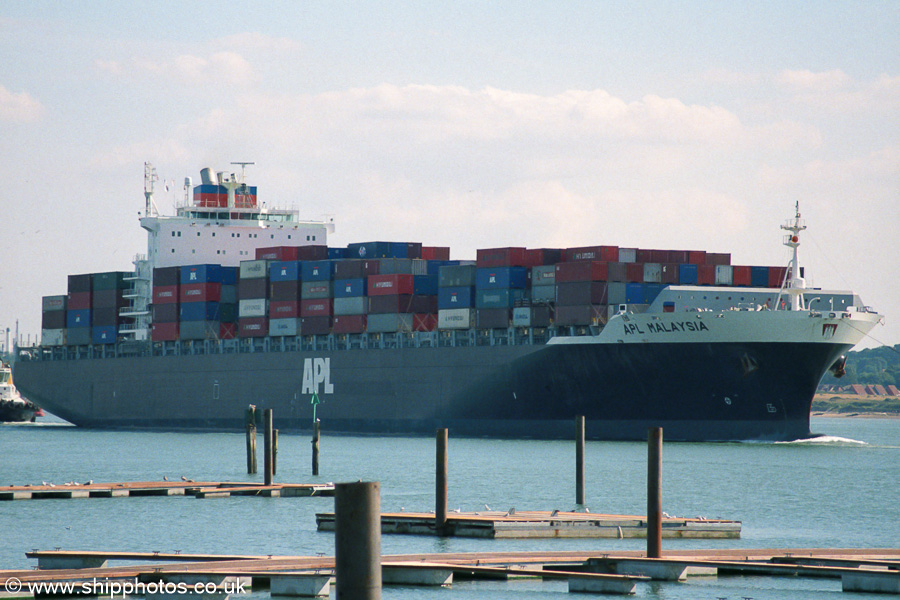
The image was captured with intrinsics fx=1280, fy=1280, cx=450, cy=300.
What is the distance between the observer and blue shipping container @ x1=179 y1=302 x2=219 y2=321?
2331 inches

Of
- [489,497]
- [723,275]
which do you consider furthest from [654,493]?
[723,275]

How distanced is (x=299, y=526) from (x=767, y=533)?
27.5 ft

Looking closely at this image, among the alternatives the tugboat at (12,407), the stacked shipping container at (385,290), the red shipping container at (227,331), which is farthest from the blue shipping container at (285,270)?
the tugboat at (12,407)

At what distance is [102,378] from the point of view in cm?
6762

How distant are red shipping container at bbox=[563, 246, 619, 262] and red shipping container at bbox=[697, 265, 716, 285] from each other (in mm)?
3048

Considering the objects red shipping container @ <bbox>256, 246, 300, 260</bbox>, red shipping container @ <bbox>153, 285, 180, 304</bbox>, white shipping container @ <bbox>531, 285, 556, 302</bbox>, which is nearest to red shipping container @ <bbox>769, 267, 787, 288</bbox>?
white shipping container @ <bbox>531, 285, 556, 302</bbox>

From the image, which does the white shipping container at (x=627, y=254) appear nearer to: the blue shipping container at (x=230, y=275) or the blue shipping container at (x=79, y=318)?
the blue shipping container at (x=230, y=275)

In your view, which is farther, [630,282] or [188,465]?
[630,282]

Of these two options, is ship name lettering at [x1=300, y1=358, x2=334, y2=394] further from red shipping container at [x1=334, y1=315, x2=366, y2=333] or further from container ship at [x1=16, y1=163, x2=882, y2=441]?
red shipping container at [x1=334, y1=315, x2=366, y2=333]

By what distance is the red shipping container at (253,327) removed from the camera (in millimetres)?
57531

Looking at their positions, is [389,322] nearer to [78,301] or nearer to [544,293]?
[544,293]

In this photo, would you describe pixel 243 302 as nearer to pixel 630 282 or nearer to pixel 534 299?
pixel 534 299

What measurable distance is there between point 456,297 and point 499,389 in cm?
425

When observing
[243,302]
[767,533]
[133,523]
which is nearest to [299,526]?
[133,523]
